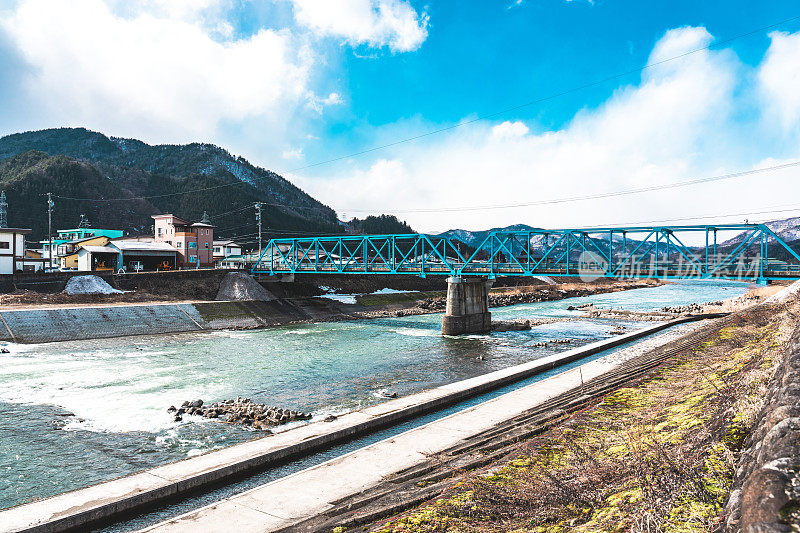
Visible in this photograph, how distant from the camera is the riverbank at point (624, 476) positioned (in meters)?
6.14

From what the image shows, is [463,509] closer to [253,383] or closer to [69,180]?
[253,383]

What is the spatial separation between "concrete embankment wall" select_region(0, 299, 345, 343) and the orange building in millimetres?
26286

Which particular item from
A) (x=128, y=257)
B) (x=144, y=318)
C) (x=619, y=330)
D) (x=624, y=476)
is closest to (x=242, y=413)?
(x=624, y=476)

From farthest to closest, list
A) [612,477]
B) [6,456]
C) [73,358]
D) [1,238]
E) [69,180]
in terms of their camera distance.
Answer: [69,180] < [1,238] < [73,358] < [6,456] < [612,477]

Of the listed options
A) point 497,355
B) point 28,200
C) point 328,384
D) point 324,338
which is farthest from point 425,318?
point 28,200

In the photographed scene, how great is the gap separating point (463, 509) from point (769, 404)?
5.19 m

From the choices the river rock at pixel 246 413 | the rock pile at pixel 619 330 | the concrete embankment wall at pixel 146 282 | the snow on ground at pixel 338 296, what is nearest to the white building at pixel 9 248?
the concrete embankment wall at pixel 146 282

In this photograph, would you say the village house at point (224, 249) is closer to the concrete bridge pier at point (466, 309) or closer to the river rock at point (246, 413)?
the concrete bridge pier at point (466, 309)

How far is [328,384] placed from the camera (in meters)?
27.2

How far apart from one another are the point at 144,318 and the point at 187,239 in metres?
37.3

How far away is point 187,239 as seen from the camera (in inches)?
3319

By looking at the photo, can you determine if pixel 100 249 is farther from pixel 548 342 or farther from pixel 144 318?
pixel 548 342

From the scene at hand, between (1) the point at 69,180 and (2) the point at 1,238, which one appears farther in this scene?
(1) the point at 69,180

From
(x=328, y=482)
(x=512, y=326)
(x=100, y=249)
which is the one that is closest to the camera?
(x=328, y=482)
